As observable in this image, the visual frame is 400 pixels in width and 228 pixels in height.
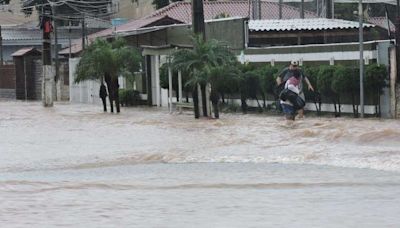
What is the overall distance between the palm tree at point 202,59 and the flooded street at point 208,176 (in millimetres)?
1833

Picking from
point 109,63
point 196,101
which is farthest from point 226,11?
point 196,101

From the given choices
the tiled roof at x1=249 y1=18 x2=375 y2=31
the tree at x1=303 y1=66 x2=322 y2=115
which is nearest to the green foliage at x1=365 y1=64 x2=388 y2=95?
the tree at x1=303 y1=66 x2=322 y2=115

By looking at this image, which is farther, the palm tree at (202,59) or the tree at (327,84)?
the palm tree at (202,59)

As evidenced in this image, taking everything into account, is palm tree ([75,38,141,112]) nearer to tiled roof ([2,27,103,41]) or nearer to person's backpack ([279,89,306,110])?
person's backpack ([279,89,306,110])

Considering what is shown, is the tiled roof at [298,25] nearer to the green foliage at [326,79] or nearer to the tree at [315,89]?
the tree at [315,89]

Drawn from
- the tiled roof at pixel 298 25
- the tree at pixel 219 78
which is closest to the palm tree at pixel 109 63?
the tiled roof at pixel 298 25

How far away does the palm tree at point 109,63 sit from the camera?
2742 centimetres

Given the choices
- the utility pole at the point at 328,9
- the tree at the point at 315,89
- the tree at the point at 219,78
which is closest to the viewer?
the tree at the point at 315,89

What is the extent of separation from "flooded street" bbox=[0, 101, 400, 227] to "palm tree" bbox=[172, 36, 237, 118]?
183 cm

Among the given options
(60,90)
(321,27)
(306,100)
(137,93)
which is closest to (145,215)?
(306,100)

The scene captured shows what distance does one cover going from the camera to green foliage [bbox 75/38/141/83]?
27.4 metres

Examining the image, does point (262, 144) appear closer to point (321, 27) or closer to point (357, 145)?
point (357, 145)

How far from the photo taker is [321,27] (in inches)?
1152

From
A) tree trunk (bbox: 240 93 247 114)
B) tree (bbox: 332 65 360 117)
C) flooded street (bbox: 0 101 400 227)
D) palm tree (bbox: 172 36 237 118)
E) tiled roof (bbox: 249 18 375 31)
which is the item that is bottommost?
flooded street (bbox: 0 101 400 227)
